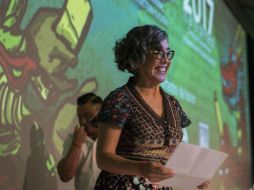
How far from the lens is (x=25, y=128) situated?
1.80 m

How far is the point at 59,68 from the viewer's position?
2.02 m

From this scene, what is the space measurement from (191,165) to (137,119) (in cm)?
19

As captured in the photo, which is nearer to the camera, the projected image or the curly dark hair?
the curly dark hair

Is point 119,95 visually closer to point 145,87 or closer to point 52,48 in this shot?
point 145,87

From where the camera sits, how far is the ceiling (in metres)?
5.09

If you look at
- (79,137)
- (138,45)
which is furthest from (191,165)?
(79,137)

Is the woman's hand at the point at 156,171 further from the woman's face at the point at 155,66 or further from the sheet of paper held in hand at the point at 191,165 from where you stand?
the woman's face at the point at 155,66

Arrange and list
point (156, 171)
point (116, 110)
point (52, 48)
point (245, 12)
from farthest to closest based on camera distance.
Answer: point (245, 12) < point (52, 48) < point (116, 110) < point (156, 171)

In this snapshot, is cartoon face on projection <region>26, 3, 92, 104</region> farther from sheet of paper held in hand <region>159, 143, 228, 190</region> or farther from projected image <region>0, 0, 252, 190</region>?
sheet of paper held in hand <region>159, 143, 228, 190</region>

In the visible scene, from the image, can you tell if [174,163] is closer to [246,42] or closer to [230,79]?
[230,79]

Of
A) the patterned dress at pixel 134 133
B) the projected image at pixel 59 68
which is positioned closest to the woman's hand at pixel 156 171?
the patterned dress at pixel 134 133

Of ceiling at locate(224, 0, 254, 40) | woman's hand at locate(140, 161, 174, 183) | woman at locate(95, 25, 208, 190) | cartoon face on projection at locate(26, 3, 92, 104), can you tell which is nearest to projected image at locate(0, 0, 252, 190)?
cartoon face on projection at locate(26, 3, 92, 104)

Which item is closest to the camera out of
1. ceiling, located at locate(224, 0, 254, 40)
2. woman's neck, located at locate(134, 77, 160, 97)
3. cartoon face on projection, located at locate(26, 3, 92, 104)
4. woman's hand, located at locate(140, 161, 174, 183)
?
woman's hand, located at locate(140, 161, 174, 183)

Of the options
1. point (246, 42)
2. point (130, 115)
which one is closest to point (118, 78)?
point (130, 115)
